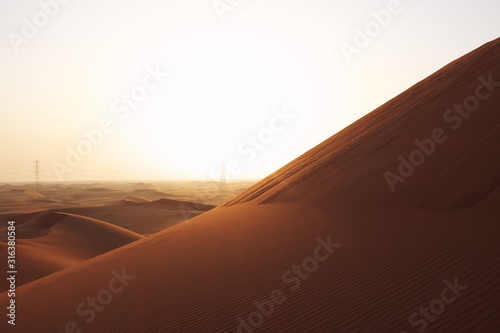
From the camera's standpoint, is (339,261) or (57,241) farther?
(57,241)

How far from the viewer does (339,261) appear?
5.43 metres

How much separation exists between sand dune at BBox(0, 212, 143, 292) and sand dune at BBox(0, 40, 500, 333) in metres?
5.23

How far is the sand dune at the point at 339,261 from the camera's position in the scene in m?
4.05

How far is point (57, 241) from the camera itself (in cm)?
1697

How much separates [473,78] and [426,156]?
5.18 m

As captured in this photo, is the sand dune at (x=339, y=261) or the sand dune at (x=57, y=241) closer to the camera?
the sand dune at (x=339, y=261)

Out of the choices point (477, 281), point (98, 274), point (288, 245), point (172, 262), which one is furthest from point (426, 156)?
point (98, 274)

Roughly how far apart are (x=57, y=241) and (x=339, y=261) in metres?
16.0

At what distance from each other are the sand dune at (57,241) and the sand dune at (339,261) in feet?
17.1

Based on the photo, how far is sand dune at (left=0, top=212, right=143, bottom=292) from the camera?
13.1 metres

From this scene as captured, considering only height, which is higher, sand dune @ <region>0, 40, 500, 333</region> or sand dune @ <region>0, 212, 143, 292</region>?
sand dune @ <region>0, 212, 143, 292</region>

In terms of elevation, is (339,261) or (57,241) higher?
(57,241)

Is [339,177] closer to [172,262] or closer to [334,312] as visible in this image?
[172,262]

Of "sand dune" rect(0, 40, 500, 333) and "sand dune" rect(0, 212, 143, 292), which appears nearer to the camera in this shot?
"sand dune" rect(0, 40, 500, 333)
